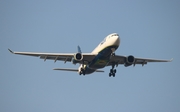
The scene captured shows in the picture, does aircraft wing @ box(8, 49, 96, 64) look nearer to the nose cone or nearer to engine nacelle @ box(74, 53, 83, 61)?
engine nacelle @ box(74, 53, 83, 61)

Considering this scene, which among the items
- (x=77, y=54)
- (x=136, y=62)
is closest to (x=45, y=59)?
(x=77, y=54)

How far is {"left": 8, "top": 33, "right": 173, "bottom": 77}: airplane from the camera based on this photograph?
43.4 metres

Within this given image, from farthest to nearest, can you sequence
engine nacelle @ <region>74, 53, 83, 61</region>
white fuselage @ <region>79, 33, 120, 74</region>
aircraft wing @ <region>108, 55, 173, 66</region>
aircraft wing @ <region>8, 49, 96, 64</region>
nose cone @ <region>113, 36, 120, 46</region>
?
aircraft wing @ <region>108, 55, 173, 66</region>, aircraft wing @ <region>8, 49, 96, 64</region>, engine nacelle @ <region>74, 53, 83, 61</region>, white fuselage @ <region>79, 33, 120, 74</region>, nose cone @ <region>113, 36, 120, 46</region>

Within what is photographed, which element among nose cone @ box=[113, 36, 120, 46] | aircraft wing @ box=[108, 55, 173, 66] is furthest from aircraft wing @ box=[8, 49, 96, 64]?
nose cone @ box=[113, 36, 120, 46]

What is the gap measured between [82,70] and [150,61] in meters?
10.6

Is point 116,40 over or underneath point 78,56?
over

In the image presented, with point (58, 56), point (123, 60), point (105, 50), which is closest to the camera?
point (105, 50)

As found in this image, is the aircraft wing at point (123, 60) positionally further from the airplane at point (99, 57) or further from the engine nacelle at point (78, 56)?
the engine nacelle at point (78, 56)

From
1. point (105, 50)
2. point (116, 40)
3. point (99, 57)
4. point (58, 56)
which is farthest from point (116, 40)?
point (58, 56)

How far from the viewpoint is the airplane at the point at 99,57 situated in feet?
142

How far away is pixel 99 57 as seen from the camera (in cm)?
4450

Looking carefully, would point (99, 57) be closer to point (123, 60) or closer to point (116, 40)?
point (116, 40)

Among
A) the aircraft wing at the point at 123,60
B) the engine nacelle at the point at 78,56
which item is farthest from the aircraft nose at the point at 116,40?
the aircraft wing at the point at 123,60

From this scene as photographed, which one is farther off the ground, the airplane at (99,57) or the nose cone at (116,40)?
the nose cone at (116,40)
